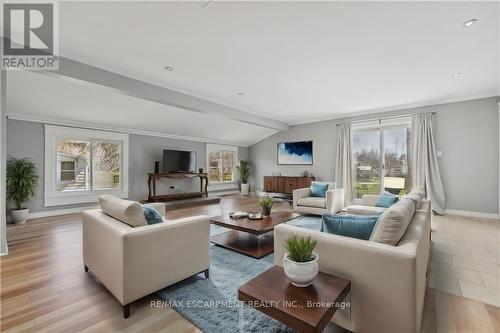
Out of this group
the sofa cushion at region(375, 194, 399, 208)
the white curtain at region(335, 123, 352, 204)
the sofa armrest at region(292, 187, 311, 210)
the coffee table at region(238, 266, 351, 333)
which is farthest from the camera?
the white curtain at region(335, 123, 352, 204)

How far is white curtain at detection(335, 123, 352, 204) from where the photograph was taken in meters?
6.30

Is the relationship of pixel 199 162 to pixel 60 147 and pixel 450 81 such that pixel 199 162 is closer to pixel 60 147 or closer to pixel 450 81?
pixel 60 147

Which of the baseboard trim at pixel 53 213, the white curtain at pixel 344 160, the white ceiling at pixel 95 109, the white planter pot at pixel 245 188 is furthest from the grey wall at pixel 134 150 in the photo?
the white curtain at pixel 344 160

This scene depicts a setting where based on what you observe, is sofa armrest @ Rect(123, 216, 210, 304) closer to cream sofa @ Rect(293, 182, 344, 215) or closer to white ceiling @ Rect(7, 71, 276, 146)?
white ceiling @ Rect(7, 71, 276, 146)

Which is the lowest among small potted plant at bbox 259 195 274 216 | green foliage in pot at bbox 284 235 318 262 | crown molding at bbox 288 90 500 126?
small potted plant at bbox 259 195 274 216

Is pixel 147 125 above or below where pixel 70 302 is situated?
above

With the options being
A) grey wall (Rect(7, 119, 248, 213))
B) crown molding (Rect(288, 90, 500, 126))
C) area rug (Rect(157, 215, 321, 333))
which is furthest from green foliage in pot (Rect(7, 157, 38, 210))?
crown molding (Rect(288, 90, 500, 126))

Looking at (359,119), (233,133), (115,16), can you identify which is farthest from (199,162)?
(115,16)

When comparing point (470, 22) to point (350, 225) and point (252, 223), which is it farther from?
point (252, 223)

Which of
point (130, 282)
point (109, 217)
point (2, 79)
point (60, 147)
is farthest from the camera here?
point (60, 147)

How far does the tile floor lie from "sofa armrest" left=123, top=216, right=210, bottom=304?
7.20 feet

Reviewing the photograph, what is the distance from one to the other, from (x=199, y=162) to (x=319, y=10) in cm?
628

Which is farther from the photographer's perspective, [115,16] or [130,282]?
[115,16]

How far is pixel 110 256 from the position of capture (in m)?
1.80
